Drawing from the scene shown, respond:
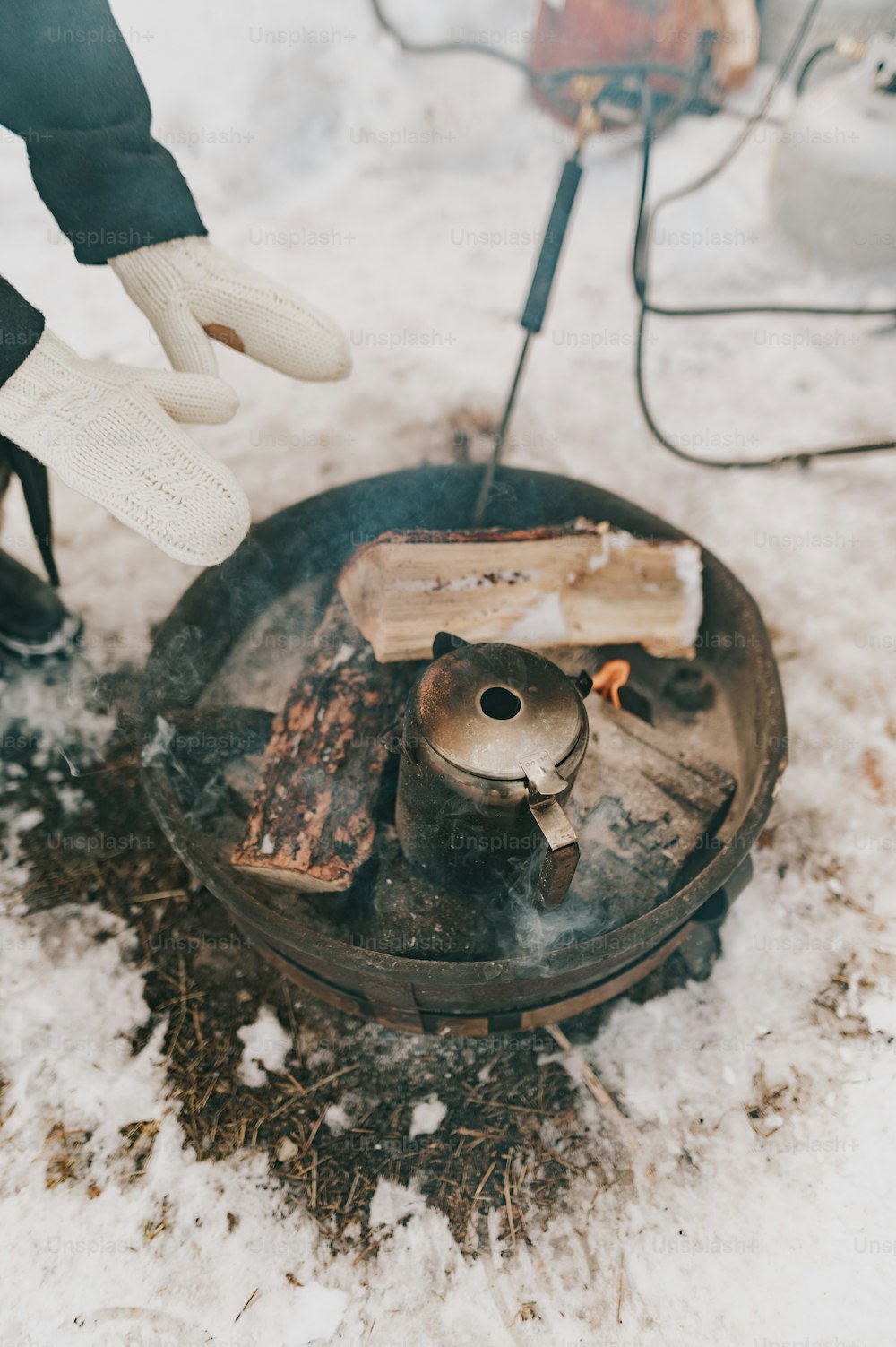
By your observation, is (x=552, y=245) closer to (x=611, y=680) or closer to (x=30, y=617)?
(x=611, y=680)

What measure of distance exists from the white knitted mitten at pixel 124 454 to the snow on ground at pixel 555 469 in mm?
1165

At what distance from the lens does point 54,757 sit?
2510mm

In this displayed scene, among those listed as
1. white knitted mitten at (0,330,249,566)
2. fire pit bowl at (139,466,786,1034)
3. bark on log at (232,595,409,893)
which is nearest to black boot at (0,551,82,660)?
fire pit bowl at (139,466,786,1034)

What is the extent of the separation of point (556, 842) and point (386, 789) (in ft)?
2.34

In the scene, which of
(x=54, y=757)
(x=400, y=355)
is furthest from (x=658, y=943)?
(x=400, y=355)

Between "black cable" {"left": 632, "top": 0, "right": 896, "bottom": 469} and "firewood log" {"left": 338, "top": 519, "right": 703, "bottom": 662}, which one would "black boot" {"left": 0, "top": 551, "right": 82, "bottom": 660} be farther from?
"black cable" {"left": 632, "top": 0, "right": 896, "bottom": 469}

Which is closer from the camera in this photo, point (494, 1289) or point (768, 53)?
point (494, 1289)

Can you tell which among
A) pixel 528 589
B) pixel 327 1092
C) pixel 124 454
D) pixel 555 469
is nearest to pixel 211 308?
pixel 124 454

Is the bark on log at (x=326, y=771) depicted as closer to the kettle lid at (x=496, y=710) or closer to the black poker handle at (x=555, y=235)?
the kettle lid at (x=496, y=710)

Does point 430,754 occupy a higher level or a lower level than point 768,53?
lower

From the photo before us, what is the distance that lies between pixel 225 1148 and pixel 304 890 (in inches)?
26.5

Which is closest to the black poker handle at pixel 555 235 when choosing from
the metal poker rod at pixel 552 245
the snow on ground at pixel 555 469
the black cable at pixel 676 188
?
the metal poker rod at pixel 552 245

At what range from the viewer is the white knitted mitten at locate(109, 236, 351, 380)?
6.60ft

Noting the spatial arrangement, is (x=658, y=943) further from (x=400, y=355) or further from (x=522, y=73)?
(x=522, y=73)
